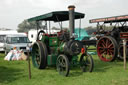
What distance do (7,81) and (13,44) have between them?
21.4 ft

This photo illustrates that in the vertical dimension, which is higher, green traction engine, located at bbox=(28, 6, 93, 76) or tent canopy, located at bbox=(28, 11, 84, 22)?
tent canopy, located at bbox=(28, 11, 84, 22)

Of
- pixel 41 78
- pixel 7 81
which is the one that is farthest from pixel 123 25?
pixel 7 81

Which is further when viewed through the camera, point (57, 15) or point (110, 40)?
point (110, 40)

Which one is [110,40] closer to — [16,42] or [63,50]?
[63,50]

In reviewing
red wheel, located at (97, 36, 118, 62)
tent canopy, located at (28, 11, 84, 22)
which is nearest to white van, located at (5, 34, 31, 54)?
tent canopy, located at (28, 11, 84, 22)

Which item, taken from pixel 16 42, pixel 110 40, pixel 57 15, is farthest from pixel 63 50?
pixel 16 42

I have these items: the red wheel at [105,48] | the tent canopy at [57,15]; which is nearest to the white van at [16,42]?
the tent canopy at [57,15]

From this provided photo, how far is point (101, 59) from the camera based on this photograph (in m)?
8.18

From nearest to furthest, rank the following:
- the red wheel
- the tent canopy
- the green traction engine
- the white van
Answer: the green traction engine
the tent canopy
the red wheel
the white van

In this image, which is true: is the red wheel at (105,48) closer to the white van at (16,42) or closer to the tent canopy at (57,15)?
the tent canopy at (57,15)

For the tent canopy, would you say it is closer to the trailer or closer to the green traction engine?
the green traction engine

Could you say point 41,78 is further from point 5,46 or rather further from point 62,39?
point 5,46

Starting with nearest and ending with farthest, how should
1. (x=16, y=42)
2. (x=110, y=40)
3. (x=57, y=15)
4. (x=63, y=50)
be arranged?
(x=63, y=50) < (x=57, y=15) < (x=110, y=40) < (x=16, y=42)

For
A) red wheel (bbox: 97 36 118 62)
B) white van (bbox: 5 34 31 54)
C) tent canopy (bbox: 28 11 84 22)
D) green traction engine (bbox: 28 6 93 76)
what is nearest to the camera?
green traction engine (bbox: 28 6 93 76)
